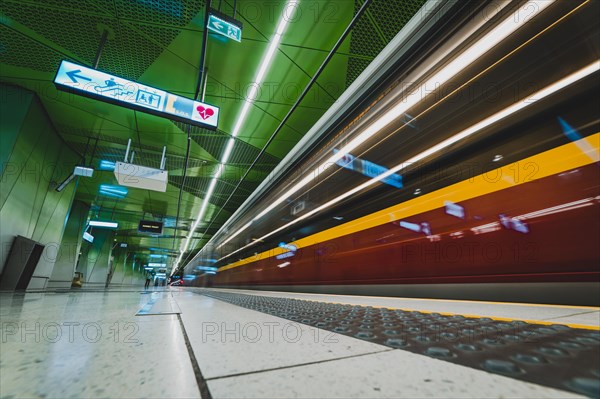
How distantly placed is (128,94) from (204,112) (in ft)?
3.57

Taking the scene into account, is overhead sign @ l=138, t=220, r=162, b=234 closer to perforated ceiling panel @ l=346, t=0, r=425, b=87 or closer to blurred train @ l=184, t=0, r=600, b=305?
blurred train @ l=184, t=0, r=600, b=305

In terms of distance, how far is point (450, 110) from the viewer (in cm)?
284

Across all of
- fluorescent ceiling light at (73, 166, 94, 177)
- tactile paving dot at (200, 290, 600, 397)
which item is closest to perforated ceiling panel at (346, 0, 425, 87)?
tactile paving dot at (200, 290, 600, 397)

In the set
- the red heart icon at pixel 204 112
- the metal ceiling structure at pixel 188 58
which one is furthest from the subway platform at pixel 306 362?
the metal ceiling structure at pixel 188 58

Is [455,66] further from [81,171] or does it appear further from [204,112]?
[81,171]

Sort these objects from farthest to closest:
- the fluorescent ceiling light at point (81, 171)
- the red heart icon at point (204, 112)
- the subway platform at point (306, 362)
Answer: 1. the fluorescent ceiling light at point (81, 171)
2. the red heart icon at point (204, 112)
3. the subway platform at point (306, 362)

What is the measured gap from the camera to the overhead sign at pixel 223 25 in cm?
331

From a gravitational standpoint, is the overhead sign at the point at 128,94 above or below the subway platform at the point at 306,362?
above

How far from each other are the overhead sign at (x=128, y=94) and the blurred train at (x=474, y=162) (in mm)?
2304

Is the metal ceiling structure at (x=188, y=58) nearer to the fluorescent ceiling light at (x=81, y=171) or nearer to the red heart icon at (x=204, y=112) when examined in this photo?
the red heart icon at (x=204, y=112)

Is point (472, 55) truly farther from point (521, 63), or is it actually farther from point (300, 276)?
point (300, 276)

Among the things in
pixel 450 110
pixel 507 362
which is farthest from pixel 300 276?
pixel 507 362

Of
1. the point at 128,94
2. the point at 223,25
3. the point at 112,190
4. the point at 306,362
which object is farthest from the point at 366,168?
the point at 112,190

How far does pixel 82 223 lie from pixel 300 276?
1170 centimetres
